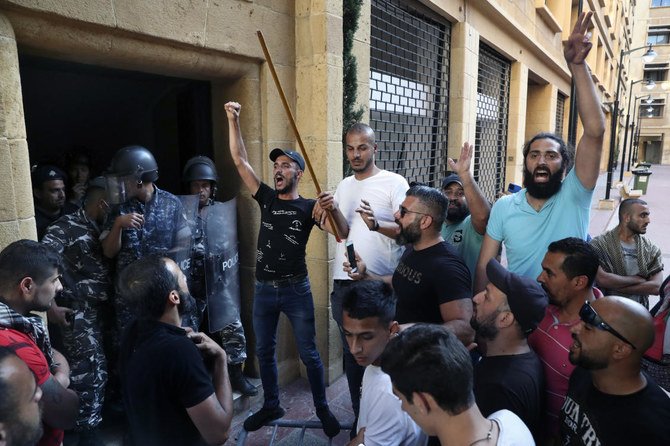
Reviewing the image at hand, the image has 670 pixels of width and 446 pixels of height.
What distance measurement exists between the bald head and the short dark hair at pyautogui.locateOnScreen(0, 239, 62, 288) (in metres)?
2.20

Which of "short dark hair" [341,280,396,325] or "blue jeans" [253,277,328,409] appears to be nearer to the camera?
"short dark hair" [341,280,396,325]

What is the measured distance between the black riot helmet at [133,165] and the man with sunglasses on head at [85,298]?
135 millimetres

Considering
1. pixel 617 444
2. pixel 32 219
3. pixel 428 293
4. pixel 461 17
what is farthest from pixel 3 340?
pixel 461 17

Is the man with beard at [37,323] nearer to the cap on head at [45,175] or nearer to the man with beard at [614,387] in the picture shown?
the cap on head at [45,175]

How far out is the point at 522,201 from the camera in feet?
9.25

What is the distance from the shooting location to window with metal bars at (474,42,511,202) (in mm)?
8117

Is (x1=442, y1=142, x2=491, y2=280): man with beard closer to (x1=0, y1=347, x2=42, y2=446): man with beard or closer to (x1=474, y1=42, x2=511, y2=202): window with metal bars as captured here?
(x1=0, y1=347, x2=42, y2=446): man with beard

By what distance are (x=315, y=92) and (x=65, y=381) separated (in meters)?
2.77

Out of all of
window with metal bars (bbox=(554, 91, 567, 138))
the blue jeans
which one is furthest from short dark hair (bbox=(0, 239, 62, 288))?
window with metal bars (bbox=(554, 91, 567, 138))

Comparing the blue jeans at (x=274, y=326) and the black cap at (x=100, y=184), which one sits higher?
the black cap at (x=100, y=184)

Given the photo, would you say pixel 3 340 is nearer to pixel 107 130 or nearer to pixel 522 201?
pixel 522 201

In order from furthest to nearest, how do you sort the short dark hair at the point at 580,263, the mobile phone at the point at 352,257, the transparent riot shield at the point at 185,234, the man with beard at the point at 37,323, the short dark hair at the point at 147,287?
the transparent riot shield at the point at 185,234 < the mobile phone at the point at 352,257 < the short dark hair at the point at 580,263 < the short dark hair at the point at 147,287 < the man with beard at the point at 37,323

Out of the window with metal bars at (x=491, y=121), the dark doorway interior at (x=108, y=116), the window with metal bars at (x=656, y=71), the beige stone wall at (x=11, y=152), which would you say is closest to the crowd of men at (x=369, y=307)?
the beige stone wall at (x=11, y=152)

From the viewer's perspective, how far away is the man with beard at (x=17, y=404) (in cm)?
102
